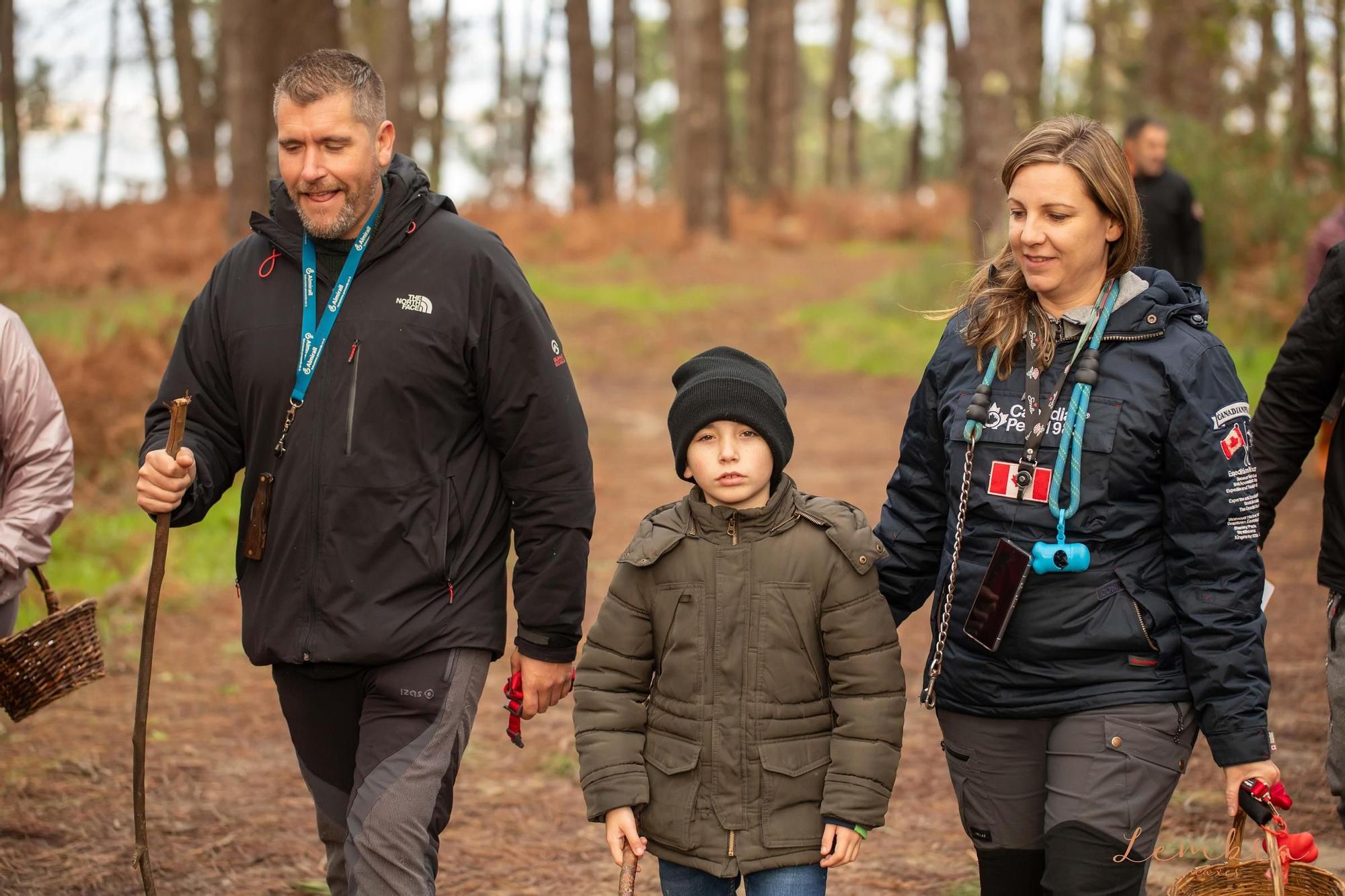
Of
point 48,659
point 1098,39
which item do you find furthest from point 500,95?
point 48,659

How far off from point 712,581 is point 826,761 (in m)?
0.51

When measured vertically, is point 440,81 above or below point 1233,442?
above

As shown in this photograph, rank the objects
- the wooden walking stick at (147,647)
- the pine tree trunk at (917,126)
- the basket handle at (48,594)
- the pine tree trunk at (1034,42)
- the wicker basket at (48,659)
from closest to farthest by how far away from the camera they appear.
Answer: the wooden walking stick at (147,647) < the wicker basket at (48,659) < the basket handle at (48,594) < the pine tree trunk at (1034,42) < the pine tree trunk at (917,126)

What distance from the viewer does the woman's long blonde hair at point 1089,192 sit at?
3.53m

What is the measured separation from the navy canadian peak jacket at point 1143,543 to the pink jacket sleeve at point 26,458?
2.75 meters

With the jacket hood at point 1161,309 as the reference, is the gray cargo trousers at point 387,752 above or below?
below

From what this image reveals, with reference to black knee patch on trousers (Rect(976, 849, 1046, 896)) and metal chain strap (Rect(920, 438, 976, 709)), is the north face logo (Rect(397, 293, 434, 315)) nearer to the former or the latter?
metal chain strap (Rect(920, 438, 976, 709))

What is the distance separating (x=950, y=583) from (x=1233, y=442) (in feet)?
2.43

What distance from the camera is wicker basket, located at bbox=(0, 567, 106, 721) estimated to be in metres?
4.38

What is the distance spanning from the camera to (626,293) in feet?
67.4

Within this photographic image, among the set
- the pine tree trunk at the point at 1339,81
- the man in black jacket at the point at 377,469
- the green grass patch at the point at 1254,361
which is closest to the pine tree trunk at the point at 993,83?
the green grass patch at the point at 1254,361

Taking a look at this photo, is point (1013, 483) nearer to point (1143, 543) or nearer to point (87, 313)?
point (1143, 543)

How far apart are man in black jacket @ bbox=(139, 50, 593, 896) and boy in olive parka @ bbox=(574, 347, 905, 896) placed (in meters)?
0.44

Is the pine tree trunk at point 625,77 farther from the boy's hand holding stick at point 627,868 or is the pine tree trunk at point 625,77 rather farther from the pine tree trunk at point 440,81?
the boy's hand holding stick at point 627,868
